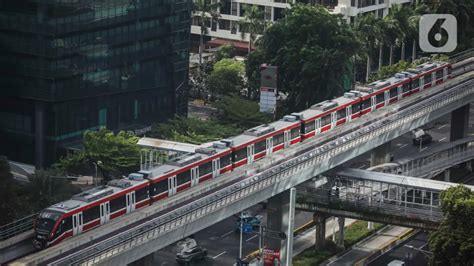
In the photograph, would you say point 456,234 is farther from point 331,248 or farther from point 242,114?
point 242,114

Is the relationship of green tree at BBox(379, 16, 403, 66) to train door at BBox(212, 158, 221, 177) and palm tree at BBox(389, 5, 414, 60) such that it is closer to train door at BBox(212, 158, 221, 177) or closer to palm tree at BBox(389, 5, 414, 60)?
palm tree at BBox(389, 5, 414, 60)

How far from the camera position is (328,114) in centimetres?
12988

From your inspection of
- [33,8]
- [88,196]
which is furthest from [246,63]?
[88,196]

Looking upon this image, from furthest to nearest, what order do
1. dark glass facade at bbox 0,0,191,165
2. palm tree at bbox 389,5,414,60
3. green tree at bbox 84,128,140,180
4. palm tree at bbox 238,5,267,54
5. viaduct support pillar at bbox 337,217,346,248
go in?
1. palm tree at bbox 238,5,267,54
2. palm tree at bbox 389,5,414,60
3. dark glass facade at bbox 0,0,191,165
4. green tree at bbox 84,128,140,180
5. viaduct support pillar at bbox 337,217,346,248

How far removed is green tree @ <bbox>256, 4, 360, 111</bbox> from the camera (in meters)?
150

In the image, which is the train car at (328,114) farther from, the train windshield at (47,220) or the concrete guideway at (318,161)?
the train windshield at (47,220)

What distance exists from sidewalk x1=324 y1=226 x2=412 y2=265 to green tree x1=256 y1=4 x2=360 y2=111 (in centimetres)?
2837

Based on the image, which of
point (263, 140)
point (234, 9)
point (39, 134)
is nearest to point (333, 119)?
point (263, 140)

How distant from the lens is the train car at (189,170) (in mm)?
103375

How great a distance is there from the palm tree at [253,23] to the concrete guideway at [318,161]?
42140 mm

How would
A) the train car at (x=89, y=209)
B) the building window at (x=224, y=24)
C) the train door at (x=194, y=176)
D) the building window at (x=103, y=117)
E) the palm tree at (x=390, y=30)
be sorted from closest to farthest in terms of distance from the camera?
the train car at (x=89, y=209) < the train door at (x=194, y=176) < the building window at (x=103, y=117) < the palm tree at (x=390, y=30) < the building window at (x=224, y=24)

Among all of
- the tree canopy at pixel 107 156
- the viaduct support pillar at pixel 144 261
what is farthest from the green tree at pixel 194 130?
the viaduct support pillar at pixel 144 261

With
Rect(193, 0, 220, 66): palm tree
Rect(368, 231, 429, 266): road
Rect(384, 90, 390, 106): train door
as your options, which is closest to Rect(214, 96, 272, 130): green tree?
Rect(384, 90, 390, 106): train door

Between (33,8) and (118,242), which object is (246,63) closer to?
(33,8)
